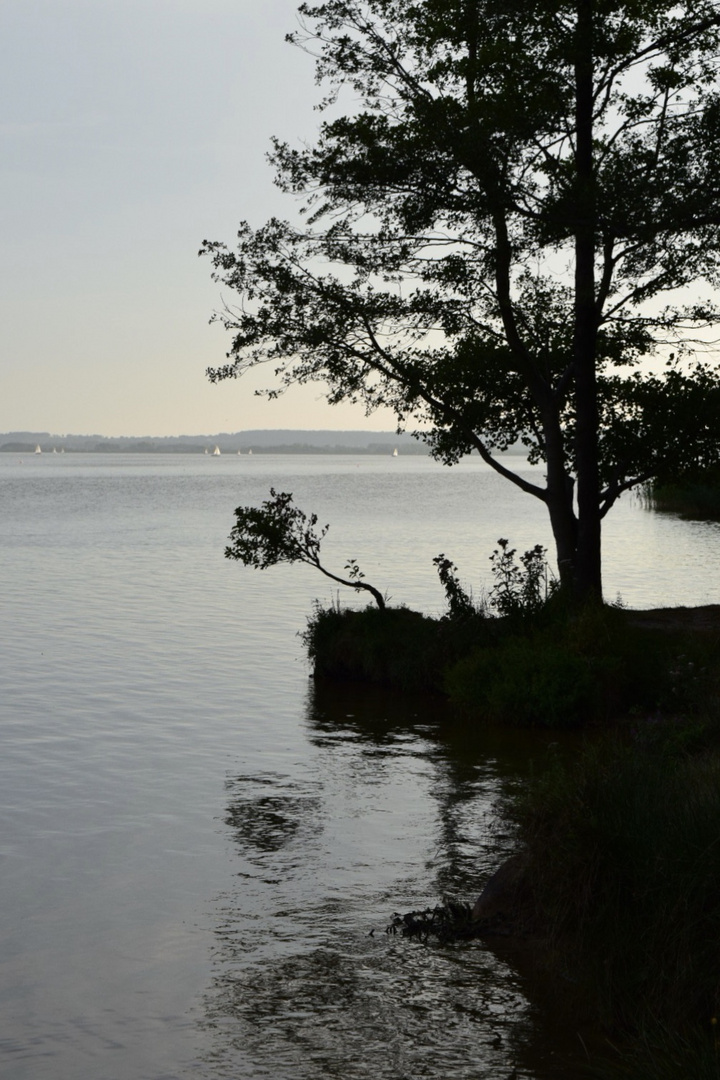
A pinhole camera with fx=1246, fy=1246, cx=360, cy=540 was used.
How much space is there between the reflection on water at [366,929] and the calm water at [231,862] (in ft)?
0.07

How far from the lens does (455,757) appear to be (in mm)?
14367

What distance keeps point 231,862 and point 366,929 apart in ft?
6.81

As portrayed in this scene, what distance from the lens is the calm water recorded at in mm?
7102

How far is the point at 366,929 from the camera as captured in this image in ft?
28.7

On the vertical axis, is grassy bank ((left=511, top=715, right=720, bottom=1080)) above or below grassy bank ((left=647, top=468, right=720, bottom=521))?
below

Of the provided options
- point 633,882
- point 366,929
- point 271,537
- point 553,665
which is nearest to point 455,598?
point 553,665

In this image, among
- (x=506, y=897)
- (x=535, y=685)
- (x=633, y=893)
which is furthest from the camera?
(x=535, y=685)

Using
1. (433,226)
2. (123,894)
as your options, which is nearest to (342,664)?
(433,226)

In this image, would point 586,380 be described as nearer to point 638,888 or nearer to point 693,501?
point 638,888

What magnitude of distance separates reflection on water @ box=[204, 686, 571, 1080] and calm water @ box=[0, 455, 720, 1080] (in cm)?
2

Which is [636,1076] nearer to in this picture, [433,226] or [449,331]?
[433,226]

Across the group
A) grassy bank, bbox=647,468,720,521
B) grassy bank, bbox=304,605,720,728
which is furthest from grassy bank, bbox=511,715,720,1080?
grassy bank, bbox=647,468,720,521

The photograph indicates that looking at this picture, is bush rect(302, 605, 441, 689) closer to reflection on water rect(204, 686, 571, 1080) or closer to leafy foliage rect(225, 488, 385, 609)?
leafy foliage rect(225, 488, 385, 609)

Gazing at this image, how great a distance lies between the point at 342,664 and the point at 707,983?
13.1m
